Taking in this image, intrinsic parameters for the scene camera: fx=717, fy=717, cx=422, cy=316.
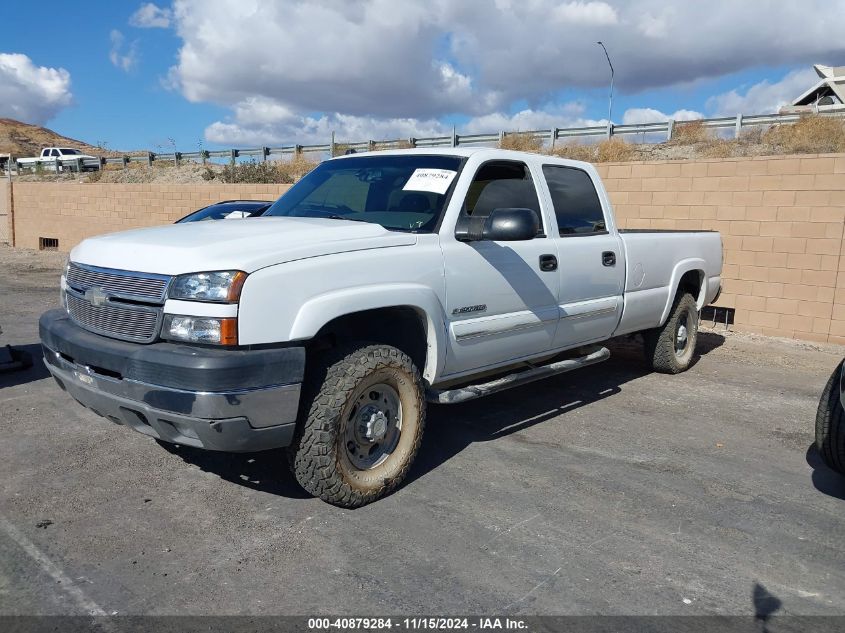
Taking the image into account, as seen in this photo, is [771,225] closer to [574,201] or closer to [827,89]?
[574,201]

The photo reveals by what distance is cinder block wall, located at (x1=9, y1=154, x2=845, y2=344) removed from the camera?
865 centimetres

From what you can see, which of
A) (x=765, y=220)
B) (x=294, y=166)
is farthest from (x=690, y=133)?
(x=294, y=166)

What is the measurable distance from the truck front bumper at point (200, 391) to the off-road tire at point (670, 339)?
15.2ft

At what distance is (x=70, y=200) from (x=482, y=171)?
18.9 m

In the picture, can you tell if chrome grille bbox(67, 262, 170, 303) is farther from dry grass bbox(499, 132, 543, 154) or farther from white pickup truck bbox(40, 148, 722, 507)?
dry grass bbox(499, 132, 543, 154)

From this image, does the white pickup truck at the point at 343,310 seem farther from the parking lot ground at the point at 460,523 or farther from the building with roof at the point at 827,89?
the building with roof at the point at 827,89

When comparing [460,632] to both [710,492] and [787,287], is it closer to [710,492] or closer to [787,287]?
[710,492]

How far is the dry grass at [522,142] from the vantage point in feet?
69.0

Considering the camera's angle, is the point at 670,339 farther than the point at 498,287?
Yes

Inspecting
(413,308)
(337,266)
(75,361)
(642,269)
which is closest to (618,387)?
(642,269)

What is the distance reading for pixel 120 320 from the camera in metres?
3.64

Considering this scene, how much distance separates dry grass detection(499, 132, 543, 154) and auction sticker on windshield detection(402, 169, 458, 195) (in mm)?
16723

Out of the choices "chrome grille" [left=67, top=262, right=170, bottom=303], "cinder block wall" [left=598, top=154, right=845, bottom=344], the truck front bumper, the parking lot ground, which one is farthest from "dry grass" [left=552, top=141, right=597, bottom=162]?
the truck front bumper

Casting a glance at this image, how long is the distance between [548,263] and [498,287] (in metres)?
0.64
